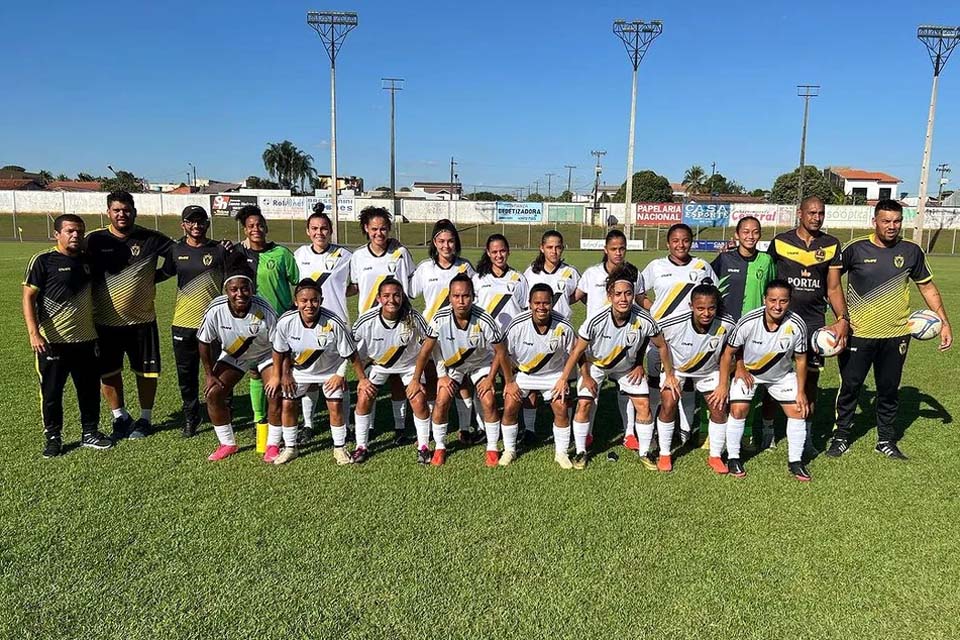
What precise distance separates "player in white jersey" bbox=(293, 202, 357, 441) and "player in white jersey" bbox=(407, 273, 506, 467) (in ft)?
2.95

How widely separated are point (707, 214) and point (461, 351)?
38.0 m

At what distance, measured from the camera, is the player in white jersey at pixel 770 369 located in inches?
170

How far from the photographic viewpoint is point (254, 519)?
143 inches

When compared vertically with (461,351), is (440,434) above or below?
below

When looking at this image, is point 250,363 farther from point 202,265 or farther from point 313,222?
point 313,222

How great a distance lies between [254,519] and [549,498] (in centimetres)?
186

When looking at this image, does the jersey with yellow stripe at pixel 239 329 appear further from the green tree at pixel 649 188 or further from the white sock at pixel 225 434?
the green tree at pixel 649 188

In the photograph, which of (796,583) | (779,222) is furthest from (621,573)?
(779,222)

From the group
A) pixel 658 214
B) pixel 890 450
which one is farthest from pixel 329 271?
pixel 658 214

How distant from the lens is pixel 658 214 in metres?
40.4

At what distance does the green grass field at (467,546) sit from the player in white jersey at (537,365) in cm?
23

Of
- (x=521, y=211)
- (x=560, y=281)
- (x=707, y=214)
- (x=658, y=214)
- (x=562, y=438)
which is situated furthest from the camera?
(x=521, y=211)

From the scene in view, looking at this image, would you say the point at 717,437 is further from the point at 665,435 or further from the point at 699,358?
the point at 699,358

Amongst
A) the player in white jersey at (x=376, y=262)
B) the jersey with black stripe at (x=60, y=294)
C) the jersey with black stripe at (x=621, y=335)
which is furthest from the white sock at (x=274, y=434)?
the jersey with black stripe at (x=621, y=335)
